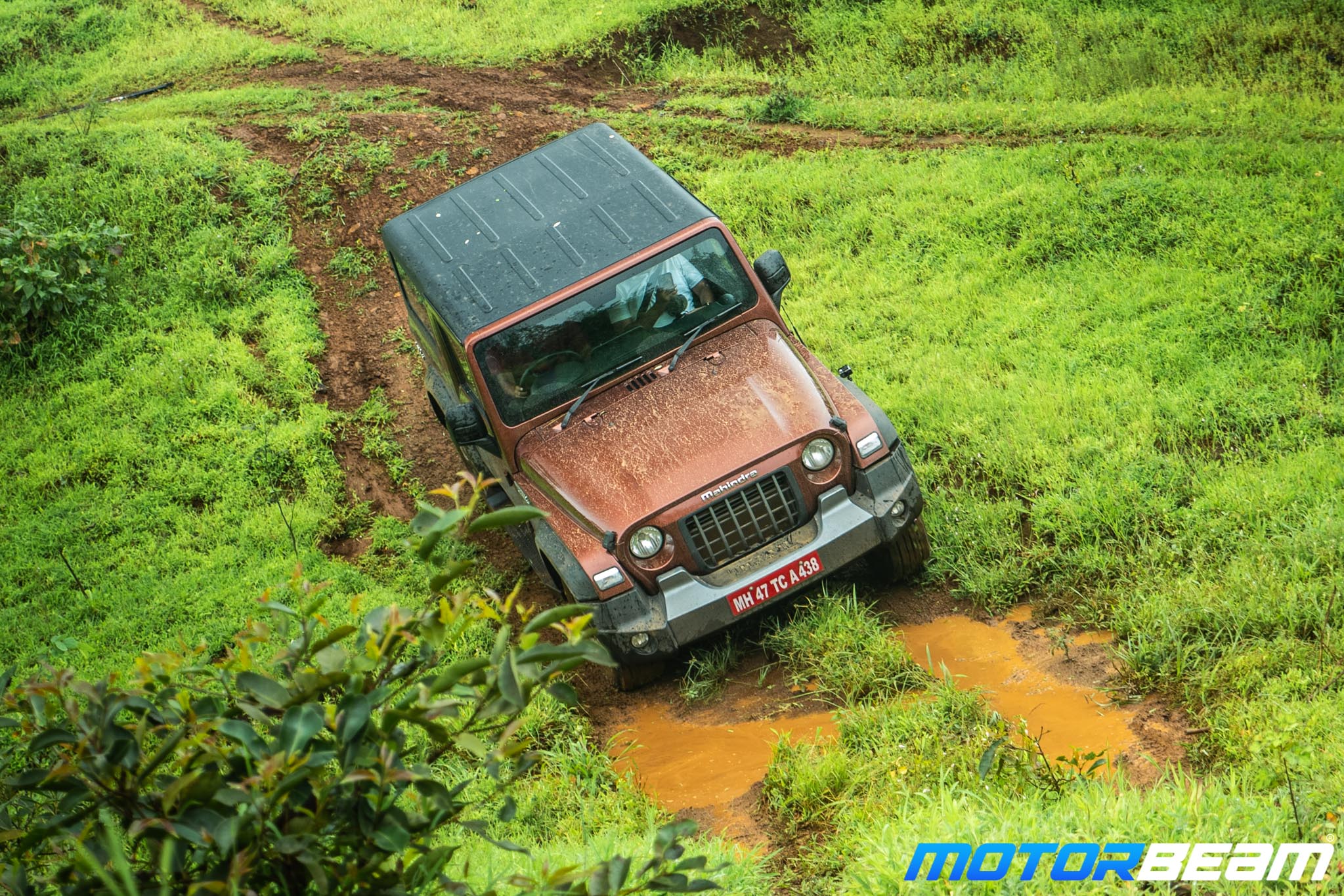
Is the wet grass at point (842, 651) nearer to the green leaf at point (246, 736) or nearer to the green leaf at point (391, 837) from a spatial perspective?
the green leaf at point (391, 837)

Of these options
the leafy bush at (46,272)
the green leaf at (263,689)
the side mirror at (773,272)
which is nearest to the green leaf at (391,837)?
the green leaf at (263,689)

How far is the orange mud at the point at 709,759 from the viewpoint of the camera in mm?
4324

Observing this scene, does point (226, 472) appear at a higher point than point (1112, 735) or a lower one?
higher

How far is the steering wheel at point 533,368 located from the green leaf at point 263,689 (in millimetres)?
3830

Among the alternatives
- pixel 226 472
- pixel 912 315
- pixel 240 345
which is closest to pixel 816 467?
pixel 912 315

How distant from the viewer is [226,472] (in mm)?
7781

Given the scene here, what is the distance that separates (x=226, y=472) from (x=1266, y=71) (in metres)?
9.86

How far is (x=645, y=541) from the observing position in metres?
5.06

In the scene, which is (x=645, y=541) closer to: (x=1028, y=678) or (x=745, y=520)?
(x=745, y=520)

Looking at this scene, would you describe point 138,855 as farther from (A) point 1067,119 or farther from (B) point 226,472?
(A) point 1067,119

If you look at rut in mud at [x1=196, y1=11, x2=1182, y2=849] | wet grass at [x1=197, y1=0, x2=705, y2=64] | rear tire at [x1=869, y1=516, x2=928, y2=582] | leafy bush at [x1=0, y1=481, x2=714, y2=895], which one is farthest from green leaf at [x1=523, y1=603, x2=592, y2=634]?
wet grass at [x1=197, y1=0, x2=705, y2=64]

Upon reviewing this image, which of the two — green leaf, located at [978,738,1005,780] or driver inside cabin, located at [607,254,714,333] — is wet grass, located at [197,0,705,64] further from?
green leaf, located at [978,738,1005,780]

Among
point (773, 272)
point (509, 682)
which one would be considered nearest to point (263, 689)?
point (509, 682)

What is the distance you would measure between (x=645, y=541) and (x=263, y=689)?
125 inches
